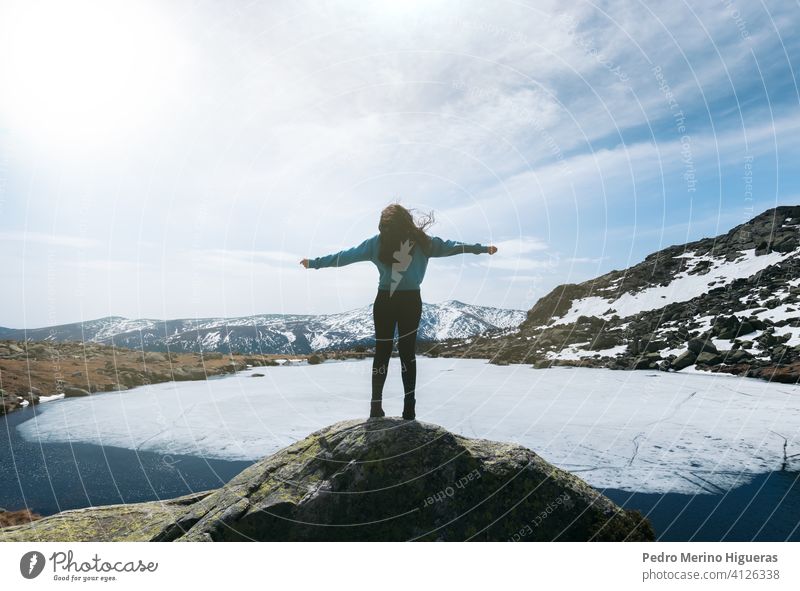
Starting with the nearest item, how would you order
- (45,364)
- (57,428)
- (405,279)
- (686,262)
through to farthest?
(405,279)
(57,428)
(45,364)
(686,262)

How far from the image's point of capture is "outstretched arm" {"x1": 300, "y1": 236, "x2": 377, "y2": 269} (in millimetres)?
7582

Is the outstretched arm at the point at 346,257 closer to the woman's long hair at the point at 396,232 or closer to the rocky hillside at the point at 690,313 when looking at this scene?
the woman's long hair at the point at 396,232

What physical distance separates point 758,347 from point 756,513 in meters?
26.8

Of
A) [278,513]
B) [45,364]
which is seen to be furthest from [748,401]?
[45,364]

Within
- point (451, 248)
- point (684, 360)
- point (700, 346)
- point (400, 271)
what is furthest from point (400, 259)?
point (700, 346)

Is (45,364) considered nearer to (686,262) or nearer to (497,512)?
(497,512)

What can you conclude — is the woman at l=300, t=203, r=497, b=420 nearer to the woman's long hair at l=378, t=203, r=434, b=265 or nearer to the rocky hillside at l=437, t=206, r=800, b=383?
the woman's long hair at l=378, t=203, r=434, b=265

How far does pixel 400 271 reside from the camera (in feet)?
24.1

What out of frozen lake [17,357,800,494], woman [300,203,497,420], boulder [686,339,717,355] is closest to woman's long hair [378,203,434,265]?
woman [300,203,497,420]

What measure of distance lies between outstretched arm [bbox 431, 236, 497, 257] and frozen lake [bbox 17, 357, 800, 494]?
8583mm

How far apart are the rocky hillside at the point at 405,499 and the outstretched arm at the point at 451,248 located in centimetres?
303

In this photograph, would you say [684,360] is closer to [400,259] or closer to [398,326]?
[398,326]

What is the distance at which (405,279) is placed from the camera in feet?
24.0

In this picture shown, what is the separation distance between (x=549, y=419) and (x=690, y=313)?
35.5m
